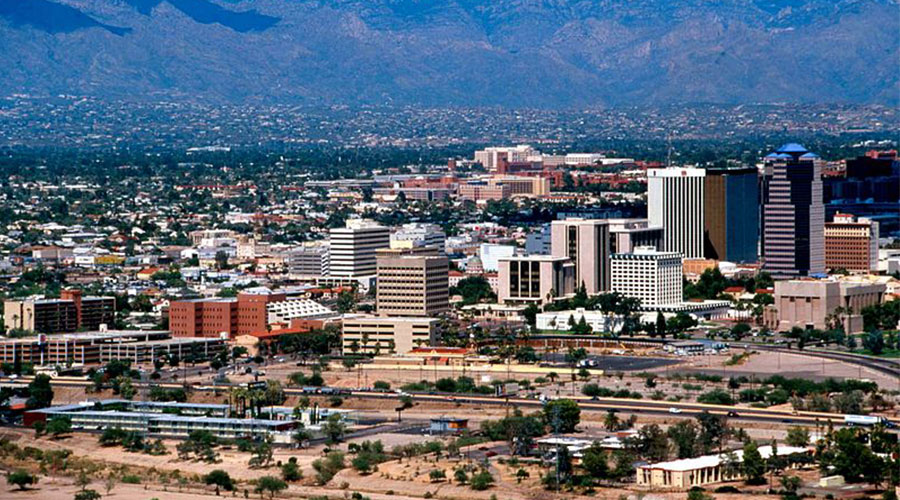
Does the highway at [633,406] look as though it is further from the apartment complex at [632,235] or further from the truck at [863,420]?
the apartment complex at [632,235]

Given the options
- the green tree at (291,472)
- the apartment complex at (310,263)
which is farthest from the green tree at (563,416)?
the apartment complex at (310,263)

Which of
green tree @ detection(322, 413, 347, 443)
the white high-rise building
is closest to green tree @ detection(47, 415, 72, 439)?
green tree @ detection(322, 413, 347, 443)

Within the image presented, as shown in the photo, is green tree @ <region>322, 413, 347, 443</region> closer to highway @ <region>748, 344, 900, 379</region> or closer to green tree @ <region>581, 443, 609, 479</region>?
green tree @ <region>581, 443, 609, 479</region>

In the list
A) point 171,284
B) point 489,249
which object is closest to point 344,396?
point 171,284

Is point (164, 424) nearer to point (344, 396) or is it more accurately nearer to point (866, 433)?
point (344, 396)

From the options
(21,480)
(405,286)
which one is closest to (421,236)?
(405,286)
